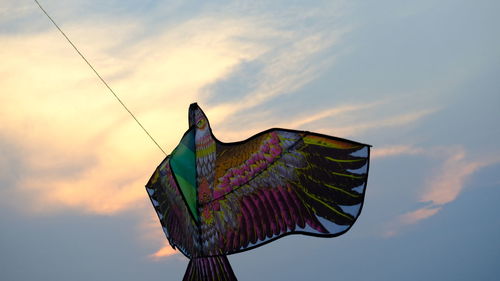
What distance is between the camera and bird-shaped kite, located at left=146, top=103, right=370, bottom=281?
303 inches

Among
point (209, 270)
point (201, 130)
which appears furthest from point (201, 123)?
point (209, 270)

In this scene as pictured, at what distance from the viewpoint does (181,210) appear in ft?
32.7

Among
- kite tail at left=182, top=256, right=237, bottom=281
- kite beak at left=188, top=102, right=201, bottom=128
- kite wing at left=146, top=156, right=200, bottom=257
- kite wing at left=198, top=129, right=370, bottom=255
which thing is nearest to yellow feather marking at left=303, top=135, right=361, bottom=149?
kite wing at left=198, top=129, right=370, bottom=255

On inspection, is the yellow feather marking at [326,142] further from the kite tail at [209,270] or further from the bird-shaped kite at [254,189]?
the kite tail at [209,270]

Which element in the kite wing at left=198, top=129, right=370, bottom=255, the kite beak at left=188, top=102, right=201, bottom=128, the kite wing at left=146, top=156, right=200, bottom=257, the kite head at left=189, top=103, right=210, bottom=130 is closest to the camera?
the kite wing at left=198, top=129, right=370, bottom=255

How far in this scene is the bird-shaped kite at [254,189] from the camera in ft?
25.2

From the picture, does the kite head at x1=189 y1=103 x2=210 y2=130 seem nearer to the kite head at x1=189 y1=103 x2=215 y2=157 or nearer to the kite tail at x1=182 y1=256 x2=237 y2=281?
the kite head at x1=189 y1=103 x2=215 y2=157

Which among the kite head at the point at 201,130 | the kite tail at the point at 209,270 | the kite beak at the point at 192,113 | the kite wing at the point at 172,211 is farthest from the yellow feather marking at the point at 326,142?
the kite beak at the point at 192,113

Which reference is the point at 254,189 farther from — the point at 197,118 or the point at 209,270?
the point at 197,118

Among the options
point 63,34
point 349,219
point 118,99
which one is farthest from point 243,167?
point 63,34

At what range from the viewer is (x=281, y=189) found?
8219 mm

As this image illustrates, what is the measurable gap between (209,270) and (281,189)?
181 centimetres

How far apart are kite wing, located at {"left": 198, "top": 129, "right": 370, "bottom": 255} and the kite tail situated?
0.16 m

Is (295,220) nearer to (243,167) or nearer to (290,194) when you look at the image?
(290,194)
